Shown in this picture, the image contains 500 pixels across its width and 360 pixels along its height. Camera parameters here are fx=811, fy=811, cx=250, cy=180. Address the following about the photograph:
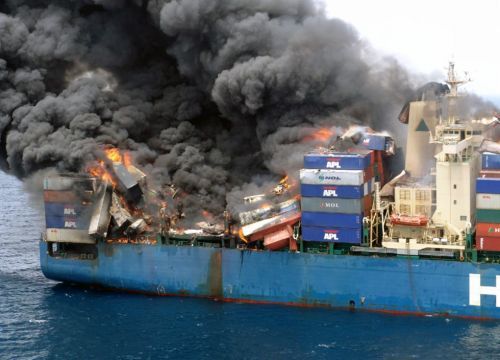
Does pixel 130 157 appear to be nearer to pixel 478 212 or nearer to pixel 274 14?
pixel 274 14

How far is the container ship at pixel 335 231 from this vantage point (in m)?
45.2

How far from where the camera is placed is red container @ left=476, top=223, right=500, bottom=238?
43809mm

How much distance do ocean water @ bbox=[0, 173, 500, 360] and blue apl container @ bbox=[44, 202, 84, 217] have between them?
510 cm

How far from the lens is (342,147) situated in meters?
49.6

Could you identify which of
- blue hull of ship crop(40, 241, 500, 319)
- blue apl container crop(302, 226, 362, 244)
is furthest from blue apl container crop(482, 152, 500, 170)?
blue apl container crop(302, 226, 362, 244)

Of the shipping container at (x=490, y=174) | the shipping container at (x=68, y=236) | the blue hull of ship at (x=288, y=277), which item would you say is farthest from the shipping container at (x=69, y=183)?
the shipping container at (x=490, y=174)

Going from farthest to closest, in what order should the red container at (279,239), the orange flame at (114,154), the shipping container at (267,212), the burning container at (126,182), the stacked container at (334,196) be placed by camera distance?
the orange flame at (114,154) → the burning container at (126,182) → the shipping container at (267,212) → the red container at (279,239) → the stacked container at (334,196)

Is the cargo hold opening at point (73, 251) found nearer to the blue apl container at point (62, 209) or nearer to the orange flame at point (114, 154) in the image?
the blue apl container at point (62, 209)

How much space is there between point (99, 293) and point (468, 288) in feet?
75.9

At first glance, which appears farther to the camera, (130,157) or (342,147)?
(130,157)

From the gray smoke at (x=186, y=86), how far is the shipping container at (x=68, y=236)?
4.12 m

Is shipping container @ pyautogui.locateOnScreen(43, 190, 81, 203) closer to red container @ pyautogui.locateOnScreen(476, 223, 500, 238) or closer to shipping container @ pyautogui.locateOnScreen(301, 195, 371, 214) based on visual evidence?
shipping container @ pyautogui.locateOnScreen(301, 195, 371, 214)

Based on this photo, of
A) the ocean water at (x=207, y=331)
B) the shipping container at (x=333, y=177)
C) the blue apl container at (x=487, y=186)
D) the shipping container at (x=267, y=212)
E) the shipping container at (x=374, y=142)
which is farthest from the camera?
the shipping container at (x=374, y=142)

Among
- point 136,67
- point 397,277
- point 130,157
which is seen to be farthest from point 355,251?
point 136,67
